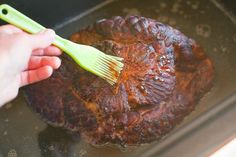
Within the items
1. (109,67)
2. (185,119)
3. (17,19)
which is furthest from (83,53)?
(185,119)

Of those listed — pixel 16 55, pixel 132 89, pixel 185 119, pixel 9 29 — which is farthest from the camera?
pixel 185 119

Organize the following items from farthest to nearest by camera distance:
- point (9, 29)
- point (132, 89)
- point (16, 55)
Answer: point (132, 89) < point (9, 29) < point (16, 55)

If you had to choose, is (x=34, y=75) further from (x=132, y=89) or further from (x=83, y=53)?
(x=132, y=89)

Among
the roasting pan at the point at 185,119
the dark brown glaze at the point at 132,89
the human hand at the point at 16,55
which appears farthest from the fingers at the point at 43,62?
the roasting pan at the point at 185,119

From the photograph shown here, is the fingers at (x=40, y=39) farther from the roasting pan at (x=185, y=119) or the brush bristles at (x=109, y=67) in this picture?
the roasting pan at (x=185, y=119)

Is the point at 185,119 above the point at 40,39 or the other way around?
the other way around
